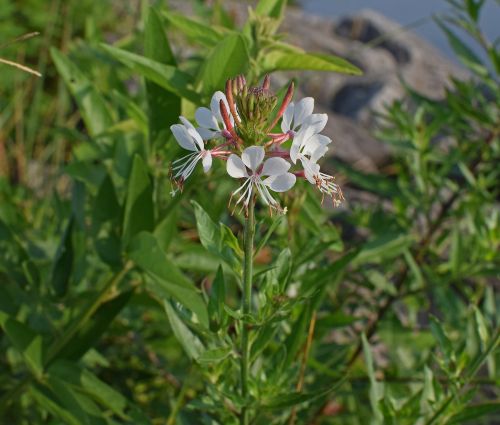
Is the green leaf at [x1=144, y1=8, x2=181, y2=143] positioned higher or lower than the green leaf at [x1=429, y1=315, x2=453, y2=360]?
higher

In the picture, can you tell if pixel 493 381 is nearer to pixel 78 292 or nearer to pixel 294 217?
pixel 294 217

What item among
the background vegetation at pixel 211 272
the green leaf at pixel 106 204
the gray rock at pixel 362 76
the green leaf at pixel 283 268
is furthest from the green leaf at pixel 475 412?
the gray rock at pixel 362 76

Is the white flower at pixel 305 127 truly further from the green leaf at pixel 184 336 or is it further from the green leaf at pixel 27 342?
the green leaf at pixel 27 342

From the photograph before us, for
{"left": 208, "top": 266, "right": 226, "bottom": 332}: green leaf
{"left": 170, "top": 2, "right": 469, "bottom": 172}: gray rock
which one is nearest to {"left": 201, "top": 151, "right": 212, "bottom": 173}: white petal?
{"left": 208, "top": 266, "right": 226, "bottom": 332}: green leaf

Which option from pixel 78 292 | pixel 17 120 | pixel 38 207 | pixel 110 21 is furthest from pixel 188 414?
pixel 110 21

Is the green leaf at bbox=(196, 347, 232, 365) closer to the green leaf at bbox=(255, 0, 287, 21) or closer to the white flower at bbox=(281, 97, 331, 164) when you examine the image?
the white flower at bbox=(281, 97, 331, 164)

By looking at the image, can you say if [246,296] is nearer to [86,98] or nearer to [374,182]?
[86,98]

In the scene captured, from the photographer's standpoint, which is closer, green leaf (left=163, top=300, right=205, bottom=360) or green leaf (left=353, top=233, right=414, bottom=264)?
green leaf (left=163, top=300, right=205, bottom=360)

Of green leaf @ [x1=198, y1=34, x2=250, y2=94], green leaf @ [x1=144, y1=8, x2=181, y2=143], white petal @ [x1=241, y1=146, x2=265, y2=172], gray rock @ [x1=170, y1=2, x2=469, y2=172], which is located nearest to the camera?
white petal @ [x1=241, y1=146, x2=265, y2=172]

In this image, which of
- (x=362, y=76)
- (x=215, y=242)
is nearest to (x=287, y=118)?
(x=215, y=242)

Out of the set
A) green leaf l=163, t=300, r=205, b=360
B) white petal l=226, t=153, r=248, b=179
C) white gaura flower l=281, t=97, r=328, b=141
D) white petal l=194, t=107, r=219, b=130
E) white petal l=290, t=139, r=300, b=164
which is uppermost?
white gaura flower l=281, t=97, r=328, b=141
